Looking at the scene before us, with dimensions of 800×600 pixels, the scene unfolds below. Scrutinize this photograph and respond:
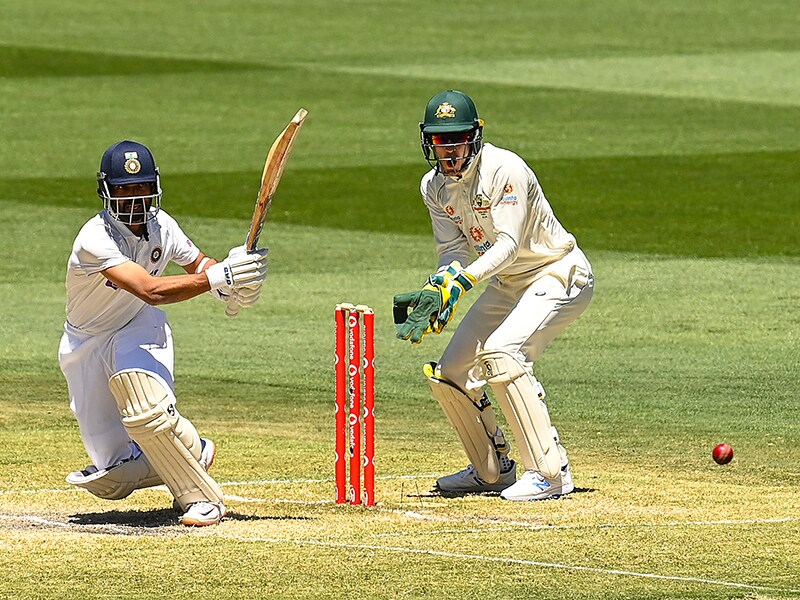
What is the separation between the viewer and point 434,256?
1875 cm

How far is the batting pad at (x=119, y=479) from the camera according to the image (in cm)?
906

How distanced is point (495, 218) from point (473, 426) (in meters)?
1.09

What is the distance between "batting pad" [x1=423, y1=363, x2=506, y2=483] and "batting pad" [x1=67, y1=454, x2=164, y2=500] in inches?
60.0

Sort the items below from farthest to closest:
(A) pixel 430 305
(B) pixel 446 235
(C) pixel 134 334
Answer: (B) pixel 446 235
(A) pixel 430 305
(C) pixel 134 334


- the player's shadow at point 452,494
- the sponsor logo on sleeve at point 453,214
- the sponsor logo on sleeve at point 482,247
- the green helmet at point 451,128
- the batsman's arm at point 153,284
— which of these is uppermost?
the green helmet at point 451,128

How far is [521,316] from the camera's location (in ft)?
31.8

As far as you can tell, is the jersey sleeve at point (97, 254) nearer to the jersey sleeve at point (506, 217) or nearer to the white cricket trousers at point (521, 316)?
the jersey sleeve at point (506, 217)

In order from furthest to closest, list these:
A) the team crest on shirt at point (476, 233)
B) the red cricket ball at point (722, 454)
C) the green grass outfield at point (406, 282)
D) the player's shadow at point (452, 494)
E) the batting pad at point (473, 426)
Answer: the red cricket ball at point (722, 454) < the batting pad at point (473, 426) < the team crest on shirt at point (476, 233) < the player's shadow at point (452, 494) < the green grass outfield at point (406, 282)

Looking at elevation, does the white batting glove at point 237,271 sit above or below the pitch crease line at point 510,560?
above

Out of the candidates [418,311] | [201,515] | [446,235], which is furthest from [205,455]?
[446,235]

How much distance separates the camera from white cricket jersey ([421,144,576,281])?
950cm

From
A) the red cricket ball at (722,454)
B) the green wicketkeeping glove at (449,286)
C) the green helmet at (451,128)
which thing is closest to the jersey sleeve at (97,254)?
the green wicketkeeping glove at (449,286)

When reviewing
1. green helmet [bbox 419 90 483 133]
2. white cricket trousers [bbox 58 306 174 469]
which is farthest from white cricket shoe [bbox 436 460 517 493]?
green helmet [bbox 419 90 483 133]

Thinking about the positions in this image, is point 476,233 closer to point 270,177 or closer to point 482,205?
point 482,205
